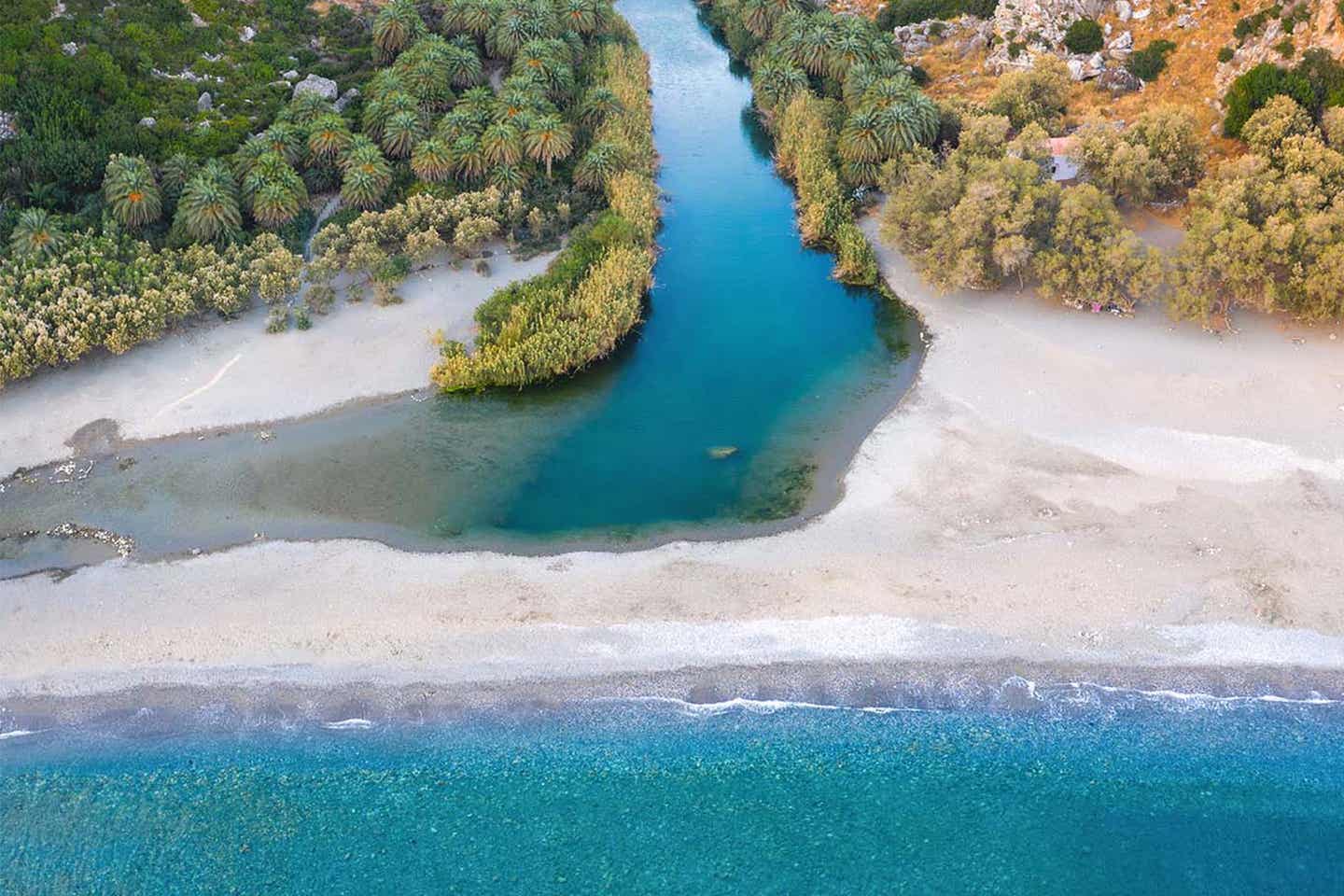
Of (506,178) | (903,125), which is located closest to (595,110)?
(506,178)

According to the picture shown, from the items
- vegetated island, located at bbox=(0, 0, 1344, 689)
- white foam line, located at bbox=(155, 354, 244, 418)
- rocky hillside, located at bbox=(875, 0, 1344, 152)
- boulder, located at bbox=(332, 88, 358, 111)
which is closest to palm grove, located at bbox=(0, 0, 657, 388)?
vegetated island, located at bbox=(0, 0, 1344, 689)

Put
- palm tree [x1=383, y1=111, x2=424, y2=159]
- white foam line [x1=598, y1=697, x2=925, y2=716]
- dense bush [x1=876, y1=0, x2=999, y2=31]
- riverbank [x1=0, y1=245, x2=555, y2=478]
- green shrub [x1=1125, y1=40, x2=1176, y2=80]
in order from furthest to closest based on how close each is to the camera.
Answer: dense bush [x1=876, y1=0, x2=999, y2=31], green shrub [x1=1125, y1=40, x2=1176, y2=80], palm tree [x1=383, y1=111, x2=424, y2=159], riverbank [x1=0, y1=245, x2=555, y2=478], white foam line [x1=598, y1=697, x2=925, y2=716]

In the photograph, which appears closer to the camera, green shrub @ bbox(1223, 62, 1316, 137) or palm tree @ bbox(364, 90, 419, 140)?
green shrub @ bbox(1223, 62, 1316, 137)

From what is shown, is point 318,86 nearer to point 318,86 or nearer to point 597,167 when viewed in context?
point 318,86

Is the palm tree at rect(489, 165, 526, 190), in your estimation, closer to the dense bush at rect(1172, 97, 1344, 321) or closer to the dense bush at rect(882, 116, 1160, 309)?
the dense bush at rect(882, 116, 1160, 309)

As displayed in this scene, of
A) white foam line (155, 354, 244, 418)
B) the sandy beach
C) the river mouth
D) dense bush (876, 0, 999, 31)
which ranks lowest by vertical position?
the sandy beach

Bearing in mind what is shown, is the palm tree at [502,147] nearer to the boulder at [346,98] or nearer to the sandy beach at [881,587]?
the boulder at [346,98]
